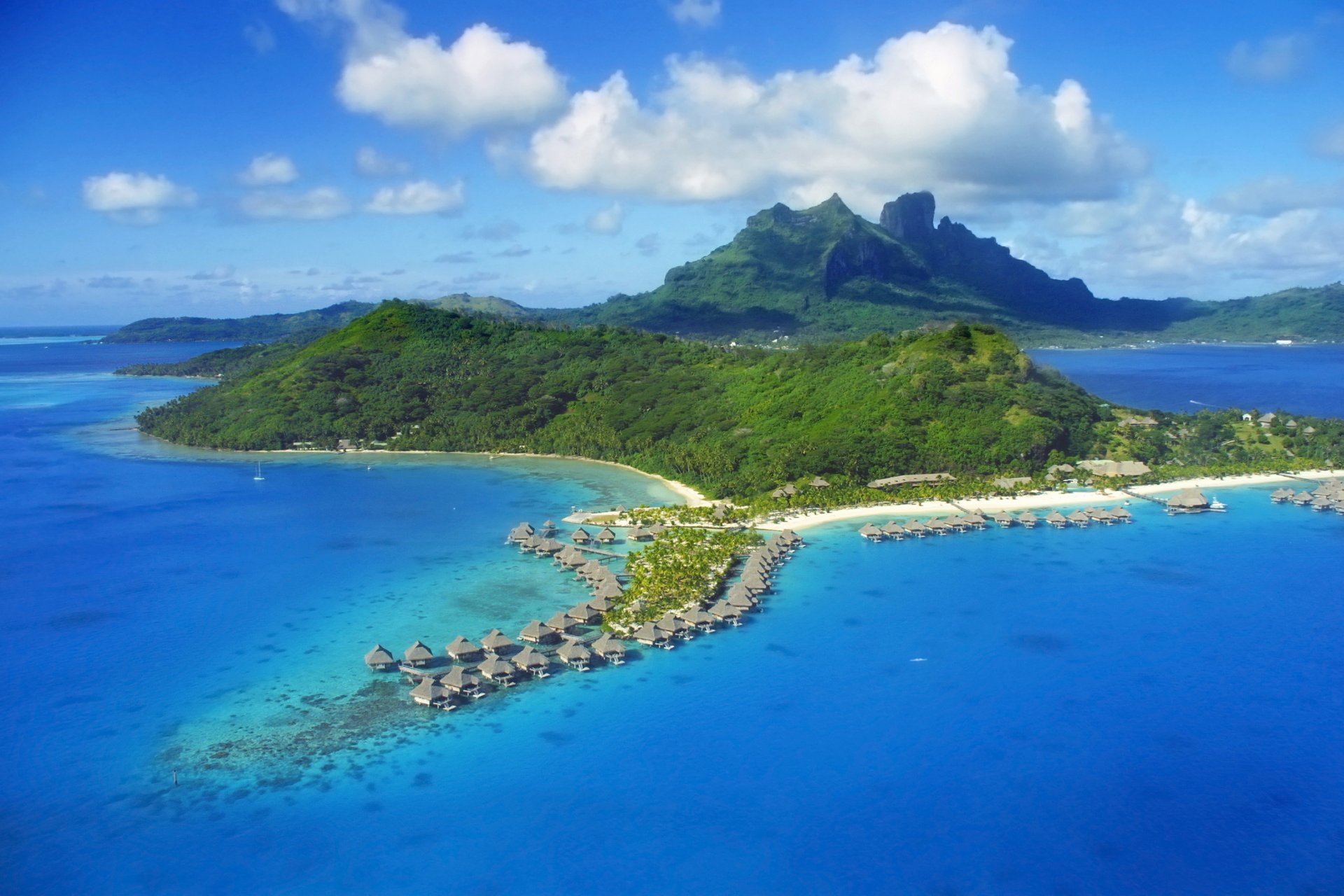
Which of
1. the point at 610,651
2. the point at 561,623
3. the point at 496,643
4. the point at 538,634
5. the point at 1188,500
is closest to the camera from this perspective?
the point at 610,651

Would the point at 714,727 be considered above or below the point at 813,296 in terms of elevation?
below

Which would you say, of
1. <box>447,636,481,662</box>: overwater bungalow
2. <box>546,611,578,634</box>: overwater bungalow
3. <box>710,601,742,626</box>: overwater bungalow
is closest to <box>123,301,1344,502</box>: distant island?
<box>710,601,742,626</box>: overwater bungalow

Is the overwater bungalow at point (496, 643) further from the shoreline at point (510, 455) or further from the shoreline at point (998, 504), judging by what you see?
the shoreline at point (510, 455)

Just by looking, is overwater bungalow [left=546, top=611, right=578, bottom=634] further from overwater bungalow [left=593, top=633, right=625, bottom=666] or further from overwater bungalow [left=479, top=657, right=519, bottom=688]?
overwater bungalow [left=479, top=657, right=519, bottom=688]

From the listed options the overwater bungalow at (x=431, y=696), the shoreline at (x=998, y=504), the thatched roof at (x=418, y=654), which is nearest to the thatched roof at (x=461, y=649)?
the thatched roof at (x=418, y=654)

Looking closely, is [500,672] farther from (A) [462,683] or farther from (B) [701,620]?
(B) [701,620]

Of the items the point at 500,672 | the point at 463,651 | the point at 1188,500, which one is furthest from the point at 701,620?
the point at 1188,500
